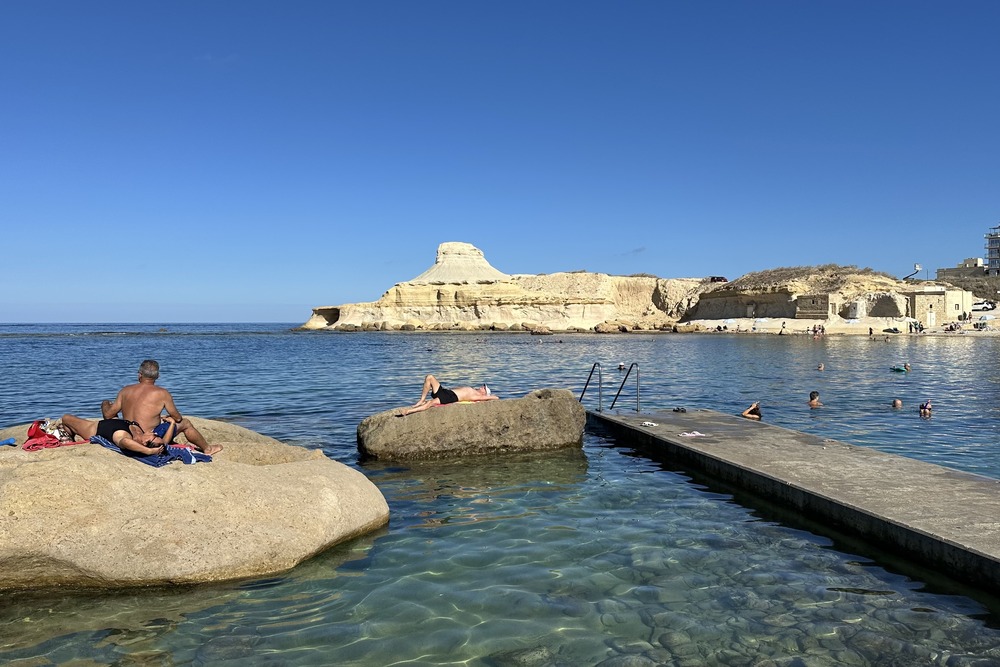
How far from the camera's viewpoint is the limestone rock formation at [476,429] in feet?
37.1

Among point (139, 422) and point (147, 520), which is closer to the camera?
point (147, 520)

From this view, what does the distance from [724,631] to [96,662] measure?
4597mm

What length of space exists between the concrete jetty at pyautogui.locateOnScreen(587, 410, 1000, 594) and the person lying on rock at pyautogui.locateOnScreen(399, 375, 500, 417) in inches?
122

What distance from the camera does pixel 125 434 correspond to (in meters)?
7.21

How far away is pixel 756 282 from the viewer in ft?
322

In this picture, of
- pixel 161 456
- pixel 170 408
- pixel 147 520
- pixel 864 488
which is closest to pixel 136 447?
pixel 161 456

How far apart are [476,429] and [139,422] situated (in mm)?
5488

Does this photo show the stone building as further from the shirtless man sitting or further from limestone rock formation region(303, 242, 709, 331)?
the shirtless man sitting

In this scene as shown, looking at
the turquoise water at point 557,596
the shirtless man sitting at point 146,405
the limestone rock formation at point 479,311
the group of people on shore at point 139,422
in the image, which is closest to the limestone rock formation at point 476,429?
the turquoise water at point 557,596

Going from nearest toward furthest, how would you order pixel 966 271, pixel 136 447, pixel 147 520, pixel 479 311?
pixel 147 520, pixel 136 447, pixel 479 311, pixel 966 271

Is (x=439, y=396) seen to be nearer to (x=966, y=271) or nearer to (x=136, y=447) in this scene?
(x=136, y=447)

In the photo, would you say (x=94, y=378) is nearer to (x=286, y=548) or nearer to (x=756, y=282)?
(x=286, y=548)

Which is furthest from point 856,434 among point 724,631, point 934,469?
point 724,631

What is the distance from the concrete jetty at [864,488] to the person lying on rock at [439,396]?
3089mm
